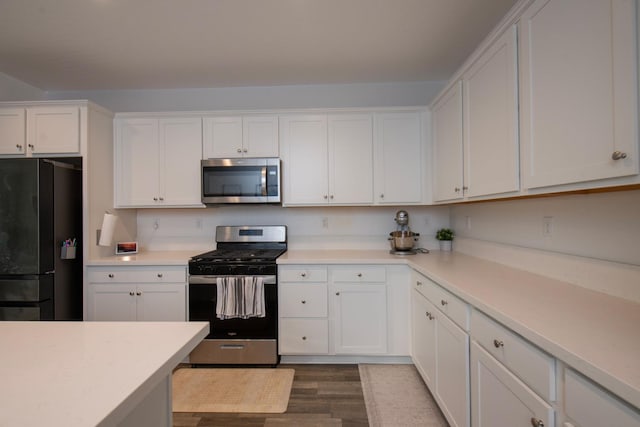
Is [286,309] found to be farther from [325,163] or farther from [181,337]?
[181,337]

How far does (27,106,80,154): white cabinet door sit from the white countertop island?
2.10m

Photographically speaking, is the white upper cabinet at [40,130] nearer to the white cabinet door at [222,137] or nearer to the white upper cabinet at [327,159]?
the white cabinet door at [222,137]

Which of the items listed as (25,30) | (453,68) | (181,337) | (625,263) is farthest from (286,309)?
(25,30)

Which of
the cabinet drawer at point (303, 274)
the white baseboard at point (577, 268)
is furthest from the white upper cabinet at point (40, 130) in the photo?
the white baseboard at point (577, 268)

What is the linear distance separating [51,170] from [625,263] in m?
3.66

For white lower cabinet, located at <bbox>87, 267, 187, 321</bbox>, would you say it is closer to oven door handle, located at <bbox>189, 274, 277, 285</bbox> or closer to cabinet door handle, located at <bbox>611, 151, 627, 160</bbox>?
oven door handle, located at <bbox>189, 274, 277, 285</bbox>

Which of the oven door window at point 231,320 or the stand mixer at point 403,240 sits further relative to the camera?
the stand mixer at point 403,240

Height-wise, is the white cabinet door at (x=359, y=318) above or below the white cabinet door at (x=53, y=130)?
below

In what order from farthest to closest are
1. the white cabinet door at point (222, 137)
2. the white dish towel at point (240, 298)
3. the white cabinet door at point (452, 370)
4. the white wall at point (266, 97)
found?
the white wall at point (266, 97), the white cabinet door at point (222, 137), the white dish towel at point (240, 298), the white cabinet door at point (452, 370)

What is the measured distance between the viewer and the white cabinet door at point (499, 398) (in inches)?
36.9

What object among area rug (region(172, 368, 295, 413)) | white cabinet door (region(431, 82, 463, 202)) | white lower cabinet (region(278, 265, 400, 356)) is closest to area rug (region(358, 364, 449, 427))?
white lower cabinet (region(278, 265, 400, 356))

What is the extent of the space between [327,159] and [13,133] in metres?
2.71

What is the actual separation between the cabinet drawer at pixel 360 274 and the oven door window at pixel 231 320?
54cm

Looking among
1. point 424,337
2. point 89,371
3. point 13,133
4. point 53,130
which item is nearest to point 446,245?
point 424,337
